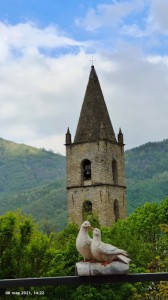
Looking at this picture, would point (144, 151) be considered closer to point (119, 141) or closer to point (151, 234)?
point (119, 141)

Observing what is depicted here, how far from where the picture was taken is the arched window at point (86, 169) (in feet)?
146

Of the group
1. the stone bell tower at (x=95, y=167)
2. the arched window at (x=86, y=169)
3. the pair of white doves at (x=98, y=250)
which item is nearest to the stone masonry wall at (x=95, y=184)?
the stone bell tower at (x=95, y=167)

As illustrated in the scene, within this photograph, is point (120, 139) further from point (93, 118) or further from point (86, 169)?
point (86, 169)


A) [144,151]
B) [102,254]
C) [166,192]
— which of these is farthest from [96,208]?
[144,151]

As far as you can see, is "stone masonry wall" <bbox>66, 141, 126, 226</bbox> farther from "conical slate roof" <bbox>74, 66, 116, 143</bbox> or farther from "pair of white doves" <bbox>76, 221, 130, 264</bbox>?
"pair of white doves" <bbox>76, 221, 130, 264</bbox>

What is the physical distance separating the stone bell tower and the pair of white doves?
35854 mm

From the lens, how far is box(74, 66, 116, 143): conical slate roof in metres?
44.6

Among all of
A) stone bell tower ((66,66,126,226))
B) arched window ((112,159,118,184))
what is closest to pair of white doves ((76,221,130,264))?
stone bell tower ((66,66,126,226))

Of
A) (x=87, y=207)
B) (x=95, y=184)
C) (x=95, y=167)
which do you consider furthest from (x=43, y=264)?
(x=87, y=207)

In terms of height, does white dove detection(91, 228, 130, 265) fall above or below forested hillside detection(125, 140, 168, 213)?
below

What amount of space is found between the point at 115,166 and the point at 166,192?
186ft

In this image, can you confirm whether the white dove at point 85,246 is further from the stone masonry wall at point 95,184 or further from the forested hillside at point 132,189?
the forested hillside at point 132,189

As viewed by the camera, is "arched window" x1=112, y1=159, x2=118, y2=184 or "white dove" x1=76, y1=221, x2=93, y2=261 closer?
"white dove" x1=76, y1=221, x2=93, y2=261

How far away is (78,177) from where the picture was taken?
44.3 metres
